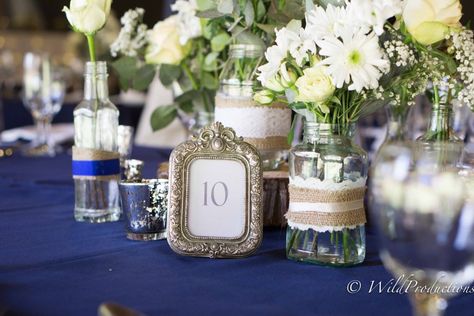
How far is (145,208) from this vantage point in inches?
47.4

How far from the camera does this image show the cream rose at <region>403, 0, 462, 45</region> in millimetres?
1034

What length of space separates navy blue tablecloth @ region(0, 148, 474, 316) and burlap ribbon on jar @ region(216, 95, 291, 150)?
16 centimetres

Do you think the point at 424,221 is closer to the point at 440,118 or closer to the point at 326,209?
the point at 326,209

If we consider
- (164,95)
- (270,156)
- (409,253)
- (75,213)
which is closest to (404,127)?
(270,156)

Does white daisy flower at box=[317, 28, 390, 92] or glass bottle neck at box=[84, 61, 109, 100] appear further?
glass bottle neck at box=[84, 61, 109, 100]

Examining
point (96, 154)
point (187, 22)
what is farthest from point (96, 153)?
point (187, 22)

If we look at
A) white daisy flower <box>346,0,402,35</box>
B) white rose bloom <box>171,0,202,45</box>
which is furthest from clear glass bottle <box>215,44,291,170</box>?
white daisy flower <box>346,0,402,35</box>

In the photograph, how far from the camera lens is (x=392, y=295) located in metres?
0.94

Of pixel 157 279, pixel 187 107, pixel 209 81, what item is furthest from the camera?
pixel 187 107

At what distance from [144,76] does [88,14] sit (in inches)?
Result: 13.5

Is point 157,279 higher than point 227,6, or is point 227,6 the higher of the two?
point 227,6

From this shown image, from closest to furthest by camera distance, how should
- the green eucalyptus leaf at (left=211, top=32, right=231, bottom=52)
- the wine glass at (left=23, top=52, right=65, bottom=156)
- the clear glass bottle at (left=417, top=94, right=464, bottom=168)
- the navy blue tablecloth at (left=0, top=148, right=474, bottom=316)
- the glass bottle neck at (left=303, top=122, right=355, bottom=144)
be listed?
the navy blue tablecloth at (left=0, top=148, right=474, bottom=316) → the glass bottle neck at (left=303, top=122, right=355, bottom=144) → the clear glass bottle at (left=417, top=94, right=464, bottom=168) → the green eucalyptus leaf at (left=211, top=32, right=231, bottom=52) → the wine glass at (left=23, top=52, right=65, bottom=156)

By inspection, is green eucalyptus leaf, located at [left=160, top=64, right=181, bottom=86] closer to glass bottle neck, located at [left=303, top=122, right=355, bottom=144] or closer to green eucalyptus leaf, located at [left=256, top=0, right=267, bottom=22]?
green eucalyptus leaf, located at [left=256, top=0, right=267, bottom=22]

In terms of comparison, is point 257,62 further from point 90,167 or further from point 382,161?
point 382,161
